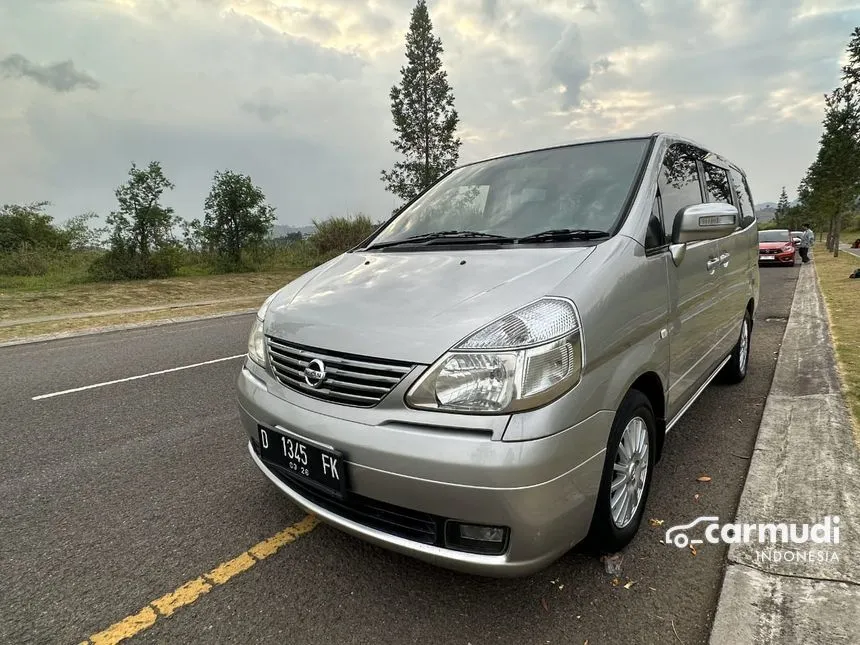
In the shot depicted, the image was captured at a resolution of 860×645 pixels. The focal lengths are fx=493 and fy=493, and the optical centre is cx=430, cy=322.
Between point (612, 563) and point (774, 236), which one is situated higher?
point (774, 236)

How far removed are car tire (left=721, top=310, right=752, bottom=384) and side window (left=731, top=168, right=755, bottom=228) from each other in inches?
32.7

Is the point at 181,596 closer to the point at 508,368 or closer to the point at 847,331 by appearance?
the point at 508,368

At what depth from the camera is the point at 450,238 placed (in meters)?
2.62

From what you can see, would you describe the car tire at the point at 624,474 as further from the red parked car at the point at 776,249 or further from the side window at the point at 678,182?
the red parked car at the point at 776,249

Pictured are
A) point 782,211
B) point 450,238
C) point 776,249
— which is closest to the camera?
point 450,238

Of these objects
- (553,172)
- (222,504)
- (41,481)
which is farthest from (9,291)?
(553,172)

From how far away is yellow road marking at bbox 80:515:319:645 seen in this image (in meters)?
1.77

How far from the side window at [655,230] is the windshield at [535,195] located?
147 mm

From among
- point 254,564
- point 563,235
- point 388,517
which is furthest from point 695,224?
point 254,564

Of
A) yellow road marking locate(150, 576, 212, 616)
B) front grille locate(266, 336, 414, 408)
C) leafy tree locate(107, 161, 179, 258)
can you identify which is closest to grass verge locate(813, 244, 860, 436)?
front grille locate(266, 336, 414, 408)

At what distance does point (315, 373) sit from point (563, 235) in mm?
1255

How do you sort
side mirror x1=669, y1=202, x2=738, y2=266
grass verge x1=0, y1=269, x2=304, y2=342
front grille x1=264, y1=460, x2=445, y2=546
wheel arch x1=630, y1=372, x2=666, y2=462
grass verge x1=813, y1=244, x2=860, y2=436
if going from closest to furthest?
front grille x1=264, y1=460, x2=445, y2=546 → wheel arch x1=630, y1=372, x2=666, y2=462 → side mirror x1=669, y1=202, x2=738, y2=266 → grass verge x1=813, y1=244, x2=860, y2=436 → grass verge x1=0, y1=269, x2=304, y2=342

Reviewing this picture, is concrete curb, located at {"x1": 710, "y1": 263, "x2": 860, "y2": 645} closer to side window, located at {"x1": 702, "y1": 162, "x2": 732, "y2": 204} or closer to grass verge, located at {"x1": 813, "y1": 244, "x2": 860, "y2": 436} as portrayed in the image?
grass verge, located at {"x1": 813, "y1": 244, "x2": 860, "y2": 436}

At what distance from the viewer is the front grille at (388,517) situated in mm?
1661
